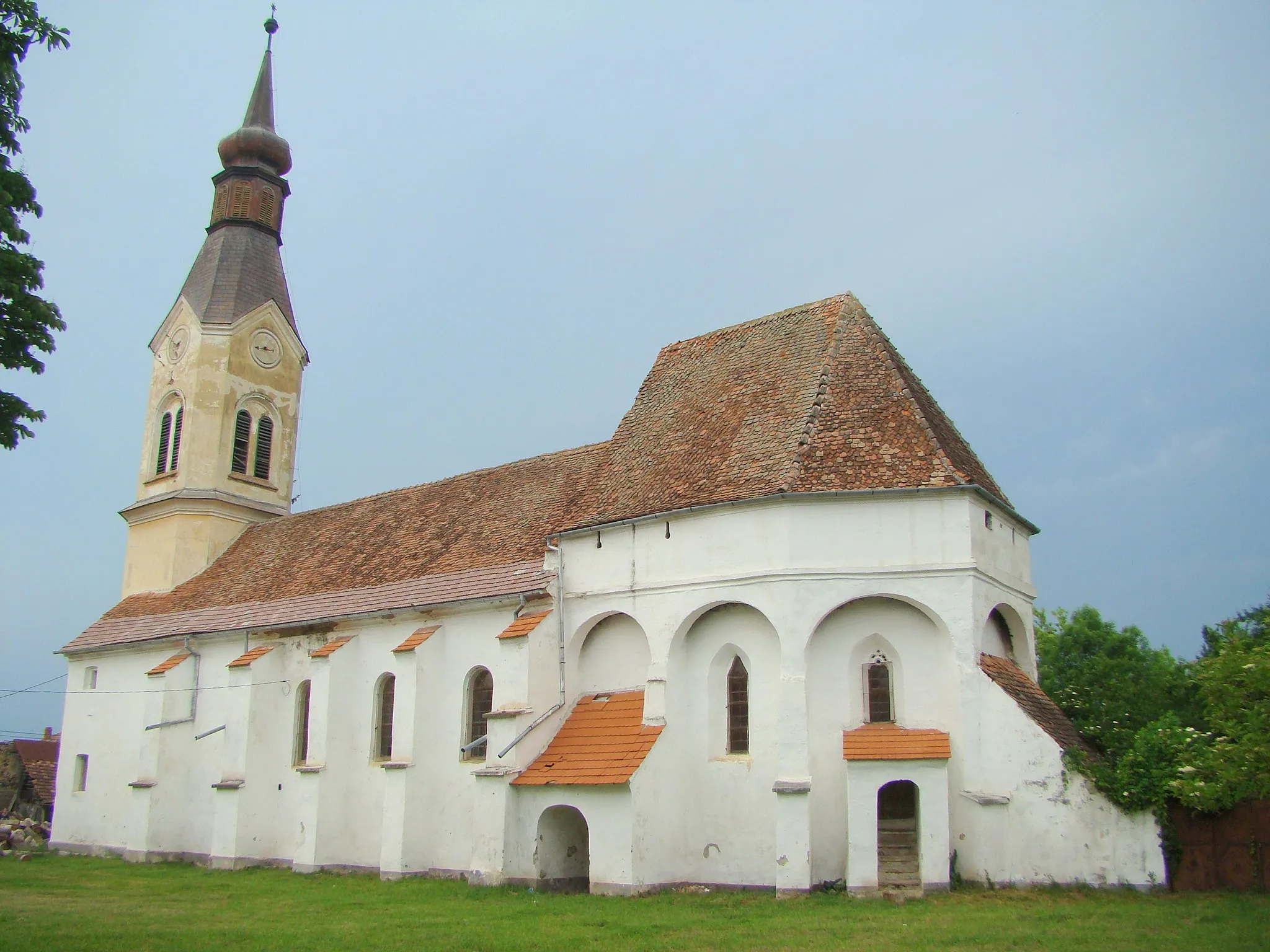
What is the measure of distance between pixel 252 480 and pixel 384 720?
1414 centimetres

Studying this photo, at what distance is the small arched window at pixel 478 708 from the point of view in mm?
23062

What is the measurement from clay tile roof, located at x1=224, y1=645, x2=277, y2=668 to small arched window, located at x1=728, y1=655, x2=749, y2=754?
12.5m

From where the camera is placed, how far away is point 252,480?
3641 centimetres

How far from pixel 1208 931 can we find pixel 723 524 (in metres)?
9.81

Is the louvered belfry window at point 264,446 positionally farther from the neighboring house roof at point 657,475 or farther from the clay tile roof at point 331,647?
the clay tile roof at point 331,647

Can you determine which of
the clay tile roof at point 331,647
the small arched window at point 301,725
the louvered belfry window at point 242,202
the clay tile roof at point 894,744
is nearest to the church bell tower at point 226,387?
the louvered belfry window at point 242,202

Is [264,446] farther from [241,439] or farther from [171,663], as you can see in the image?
[171,663]

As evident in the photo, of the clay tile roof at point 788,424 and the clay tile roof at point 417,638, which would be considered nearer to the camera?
the clay tile roof at point 788,424

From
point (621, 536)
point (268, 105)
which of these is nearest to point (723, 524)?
point (621, 536)

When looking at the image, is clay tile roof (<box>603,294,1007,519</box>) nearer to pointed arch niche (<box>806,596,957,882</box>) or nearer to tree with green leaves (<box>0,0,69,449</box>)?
pointed arch niche (<box>806,596,957,882</box>)

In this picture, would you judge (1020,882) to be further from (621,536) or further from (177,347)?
(177,347)

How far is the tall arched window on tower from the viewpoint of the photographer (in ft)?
118

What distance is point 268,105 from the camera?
38500 millimetres

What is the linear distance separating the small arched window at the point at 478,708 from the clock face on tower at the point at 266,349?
1783 centimetres
